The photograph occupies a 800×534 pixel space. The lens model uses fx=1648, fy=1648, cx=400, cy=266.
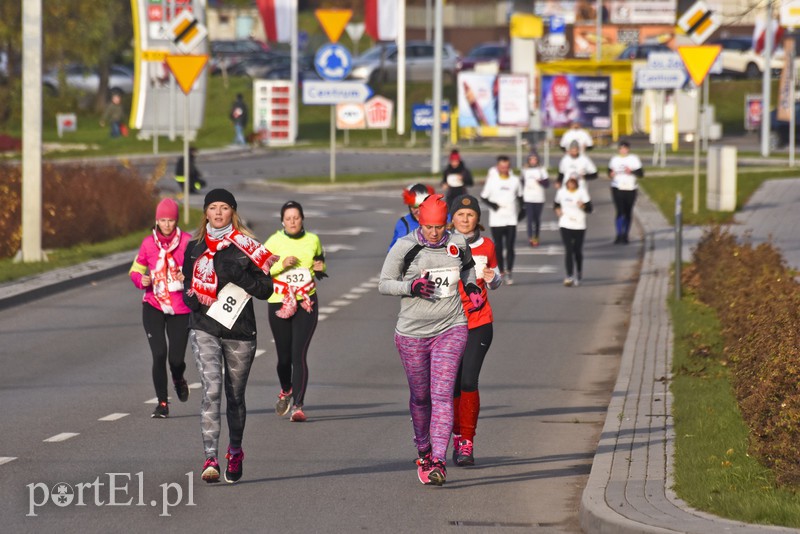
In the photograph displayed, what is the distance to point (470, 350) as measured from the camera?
1073cm

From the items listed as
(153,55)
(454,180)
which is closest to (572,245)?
(454,180)

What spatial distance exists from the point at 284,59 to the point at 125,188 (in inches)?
1828

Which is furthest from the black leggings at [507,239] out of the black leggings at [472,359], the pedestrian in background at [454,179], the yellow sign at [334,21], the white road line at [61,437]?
the yellow sign at [334,21]

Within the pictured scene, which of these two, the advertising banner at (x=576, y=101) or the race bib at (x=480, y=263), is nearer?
the race bib at (x=480, y=263)

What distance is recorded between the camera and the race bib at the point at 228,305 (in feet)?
31.7

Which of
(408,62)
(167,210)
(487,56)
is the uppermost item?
(487,56)

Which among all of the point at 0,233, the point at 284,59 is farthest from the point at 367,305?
the point at 284,59

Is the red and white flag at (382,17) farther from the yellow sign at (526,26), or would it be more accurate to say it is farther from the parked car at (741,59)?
the parked car at (741,59)

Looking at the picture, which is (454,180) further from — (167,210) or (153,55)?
(153,55)

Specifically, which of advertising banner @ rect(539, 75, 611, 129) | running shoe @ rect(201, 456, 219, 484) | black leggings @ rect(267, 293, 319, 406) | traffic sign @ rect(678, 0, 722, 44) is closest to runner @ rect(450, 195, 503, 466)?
running shoe @ rect(201, 456, 219, 484)

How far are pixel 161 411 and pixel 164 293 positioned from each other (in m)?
0.91

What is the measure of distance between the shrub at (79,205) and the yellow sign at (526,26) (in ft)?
84.2

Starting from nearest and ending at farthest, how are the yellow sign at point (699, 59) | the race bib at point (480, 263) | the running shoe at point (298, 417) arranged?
the race bib at point (480, 263) < the running shoe at point (298, 417) < the yellow sign at point (699, 59)

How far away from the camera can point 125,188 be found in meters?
30.0
